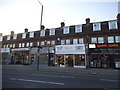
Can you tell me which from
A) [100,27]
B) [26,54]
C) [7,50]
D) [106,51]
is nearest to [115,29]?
[100,27]

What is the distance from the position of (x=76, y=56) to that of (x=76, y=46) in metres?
2.17

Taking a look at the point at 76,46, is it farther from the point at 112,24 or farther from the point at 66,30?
the point at 112,24

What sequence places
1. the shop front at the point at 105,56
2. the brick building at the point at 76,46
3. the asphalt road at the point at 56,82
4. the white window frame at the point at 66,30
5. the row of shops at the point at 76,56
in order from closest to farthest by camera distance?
the asphalt road at the point at 56,82, the shop front at the point at 105,56, the row of shops at the point at 76,56, the brick building at the point at 76,46, the white window frame at the point at 66,30

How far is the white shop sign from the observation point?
23686 mm

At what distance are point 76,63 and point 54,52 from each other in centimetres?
586

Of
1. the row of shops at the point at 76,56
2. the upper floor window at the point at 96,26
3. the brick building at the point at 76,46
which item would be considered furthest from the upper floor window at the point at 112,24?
the row of shops at the point at 76,56

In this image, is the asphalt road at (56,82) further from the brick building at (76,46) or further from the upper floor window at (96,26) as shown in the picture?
the upper floor window at (96,26)

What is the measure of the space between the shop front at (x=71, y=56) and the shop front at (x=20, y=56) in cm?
882

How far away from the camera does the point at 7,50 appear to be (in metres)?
34.5

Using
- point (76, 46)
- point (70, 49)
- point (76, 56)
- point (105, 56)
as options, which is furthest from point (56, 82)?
point (70, 49)

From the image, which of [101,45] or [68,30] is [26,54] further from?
[101,45]

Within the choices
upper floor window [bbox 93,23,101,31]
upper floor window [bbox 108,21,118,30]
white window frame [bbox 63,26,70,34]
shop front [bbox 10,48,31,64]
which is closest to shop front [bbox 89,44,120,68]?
upper floor window [bbox 93,23,101,31]

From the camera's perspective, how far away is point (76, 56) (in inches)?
958

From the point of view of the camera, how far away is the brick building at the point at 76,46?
21797mm
